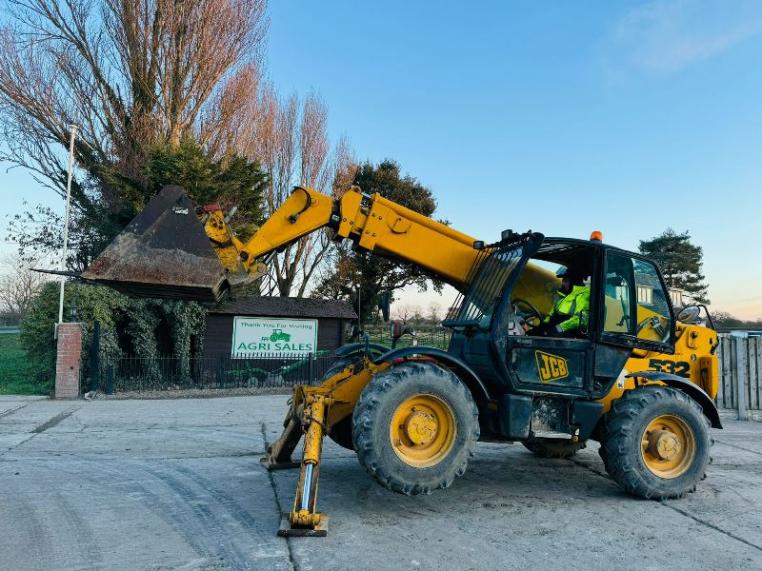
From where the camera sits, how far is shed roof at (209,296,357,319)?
1789 cm

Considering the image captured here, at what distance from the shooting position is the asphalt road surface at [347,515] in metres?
3.97

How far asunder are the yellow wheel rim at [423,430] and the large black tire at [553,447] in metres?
2.06

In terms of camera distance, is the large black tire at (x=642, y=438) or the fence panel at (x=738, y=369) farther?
the fence panel at (x=738, y=369)

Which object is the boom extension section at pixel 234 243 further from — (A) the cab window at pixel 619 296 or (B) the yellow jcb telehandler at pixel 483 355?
(A) the cab window at pixel 619 296

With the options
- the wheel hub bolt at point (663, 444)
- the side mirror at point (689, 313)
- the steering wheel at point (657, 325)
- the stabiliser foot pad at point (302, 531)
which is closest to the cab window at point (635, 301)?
the steering wheel at point (657, 325)

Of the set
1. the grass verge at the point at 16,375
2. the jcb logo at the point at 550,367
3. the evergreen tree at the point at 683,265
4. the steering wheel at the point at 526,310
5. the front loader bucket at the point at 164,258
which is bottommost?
the grass verge at the point at 16,375

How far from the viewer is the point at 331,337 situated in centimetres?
1933

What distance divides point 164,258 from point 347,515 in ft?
9.02

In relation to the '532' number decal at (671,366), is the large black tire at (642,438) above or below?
below

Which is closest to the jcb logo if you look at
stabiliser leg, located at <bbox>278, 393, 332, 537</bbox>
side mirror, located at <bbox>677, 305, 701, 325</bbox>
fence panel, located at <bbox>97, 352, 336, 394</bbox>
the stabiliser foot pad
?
side mirror, located at <bbox>677, 305, 701, 325</bbox>

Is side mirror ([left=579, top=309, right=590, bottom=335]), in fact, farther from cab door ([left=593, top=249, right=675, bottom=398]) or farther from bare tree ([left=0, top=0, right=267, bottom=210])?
bare tree ([left=0, top=0, right=267, bottom=210])

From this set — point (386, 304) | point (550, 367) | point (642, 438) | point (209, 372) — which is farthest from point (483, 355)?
point (209, 372)

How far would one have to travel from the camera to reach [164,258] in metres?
5.30

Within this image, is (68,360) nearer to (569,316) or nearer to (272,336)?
(272,336)
